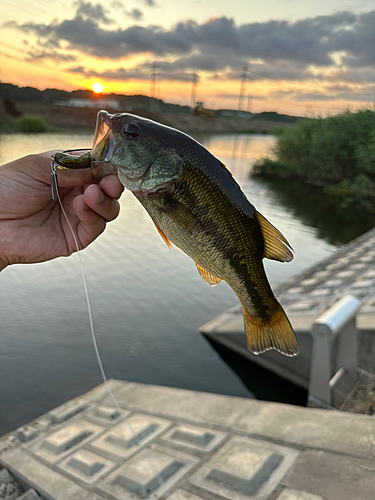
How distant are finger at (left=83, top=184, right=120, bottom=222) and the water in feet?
15.5

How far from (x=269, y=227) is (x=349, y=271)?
27.7ft

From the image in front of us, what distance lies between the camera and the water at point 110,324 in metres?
6.70

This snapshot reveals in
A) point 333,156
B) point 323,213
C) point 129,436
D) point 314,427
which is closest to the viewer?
point 314,427

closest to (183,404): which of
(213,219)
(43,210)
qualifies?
(43,210)

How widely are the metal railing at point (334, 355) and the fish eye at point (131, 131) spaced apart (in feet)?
12.5

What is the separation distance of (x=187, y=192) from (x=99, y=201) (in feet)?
2.20

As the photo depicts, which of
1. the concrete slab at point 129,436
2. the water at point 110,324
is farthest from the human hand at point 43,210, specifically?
the water at point 110,324

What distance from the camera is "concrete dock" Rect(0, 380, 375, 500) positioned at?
3.51m

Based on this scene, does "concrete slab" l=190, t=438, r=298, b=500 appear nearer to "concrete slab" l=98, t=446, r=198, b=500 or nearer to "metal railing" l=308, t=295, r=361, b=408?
"concrete slab" l=98, t=446, r=198, b=500

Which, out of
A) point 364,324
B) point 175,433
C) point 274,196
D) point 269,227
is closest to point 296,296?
point 364,324

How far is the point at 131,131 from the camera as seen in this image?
161 centimetres

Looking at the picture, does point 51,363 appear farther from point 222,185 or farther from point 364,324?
point 222,185

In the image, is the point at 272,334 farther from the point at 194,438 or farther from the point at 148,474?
the point at 194,438

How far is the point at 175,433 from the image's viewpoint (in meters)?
4.31
